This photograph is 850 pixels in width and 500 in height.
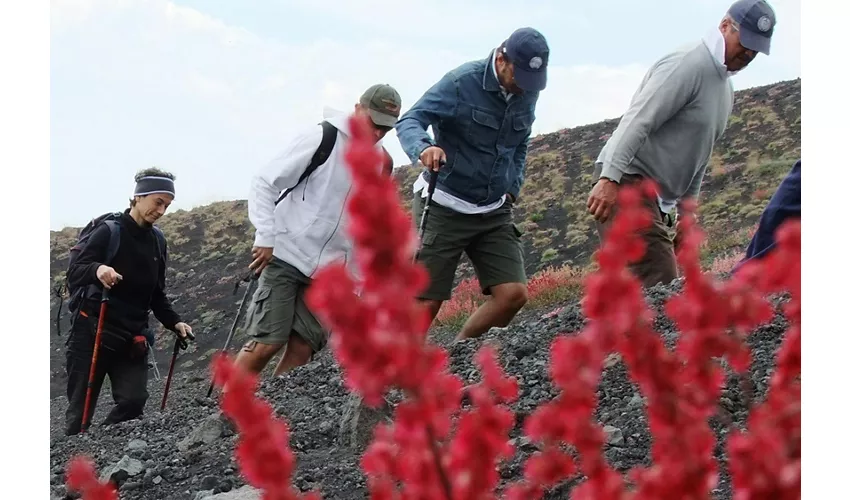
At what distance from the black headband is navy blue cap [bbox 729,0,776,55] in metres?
2.13

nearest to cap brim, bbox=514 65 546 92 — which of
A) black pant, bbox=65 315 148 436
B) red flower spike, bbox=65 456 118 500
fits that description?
black pant, bbox=65 315 148 436

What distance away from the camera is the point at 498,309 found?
379 centimetres

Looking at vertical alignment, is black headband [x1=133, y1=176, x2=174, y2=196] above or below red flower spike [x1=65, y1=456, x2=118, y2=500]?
above

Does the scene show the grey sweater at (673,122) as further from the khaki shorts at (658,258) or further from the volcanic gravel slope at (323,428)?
the volcanic gravel slope at (323,428)

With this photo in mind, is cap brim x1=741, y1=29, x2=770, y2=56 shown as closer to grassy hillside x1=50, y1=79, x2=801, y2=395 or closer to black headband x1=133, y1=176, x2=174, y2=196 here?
grassy hillside x1=50, y1=79, x2=801, y2=395

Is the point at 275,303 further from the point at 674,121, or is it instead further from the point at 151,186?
the point at 674,121

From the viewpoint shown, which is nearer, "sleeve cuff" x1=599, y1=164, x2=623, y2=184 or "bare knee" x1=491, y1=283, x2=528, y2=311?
"sleeve cuff" x1=599, y1=164, x2=623, y2=184

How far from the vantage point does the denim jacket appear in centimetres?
348

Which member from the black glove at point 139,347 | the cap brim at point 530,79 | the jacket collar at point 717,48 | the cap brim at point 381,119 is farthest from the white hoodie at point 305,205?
the jacket collar at point 717,48

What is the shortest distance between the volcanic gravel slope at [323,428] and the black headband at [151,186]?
0.89 m

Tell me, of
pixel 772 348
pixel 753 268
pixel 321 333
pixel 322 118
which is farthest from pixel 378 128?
pixel 753 268

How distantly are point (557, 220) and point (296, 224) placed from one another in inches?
204

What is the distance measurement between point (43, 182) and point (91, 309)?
5.32 ft
